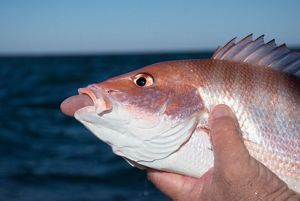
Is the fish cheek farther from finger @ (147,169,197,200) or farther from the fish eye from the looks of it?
finger @ (147,169,197,200)

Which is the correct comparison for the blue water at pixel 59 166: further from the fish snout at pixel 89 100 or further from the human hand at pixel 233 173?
the fish snout at pixel 89 100

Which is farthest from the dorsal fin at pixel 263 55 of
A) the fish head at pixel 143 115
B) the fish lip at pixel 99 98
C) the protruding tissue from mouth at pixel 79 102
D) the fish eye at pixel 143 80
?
the protruding tissue from mouth at pixel 79 102

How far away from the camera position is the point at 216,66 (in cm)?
312

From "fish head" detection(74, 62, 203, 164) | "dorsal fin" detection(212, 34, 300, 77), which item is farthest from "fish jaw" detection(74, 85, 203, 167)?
"dorsal fin" detection(212, 34, 300, 77)

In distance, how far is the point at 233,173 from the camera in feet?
9.77

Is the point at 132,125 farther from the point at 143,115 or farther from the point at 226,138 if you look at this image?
the point at 226,138

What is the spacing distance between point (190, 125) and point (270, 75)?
697mm

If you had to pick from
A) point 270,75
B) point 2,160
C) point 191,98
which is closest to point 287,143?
point 270,75

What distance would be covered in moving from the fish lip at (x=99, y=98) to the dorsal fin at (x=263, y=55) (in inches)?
35.0

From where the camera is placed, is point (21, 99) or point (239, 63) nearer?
point (239, 63)

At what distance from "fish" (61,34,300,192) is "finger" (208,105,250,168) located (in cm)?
10

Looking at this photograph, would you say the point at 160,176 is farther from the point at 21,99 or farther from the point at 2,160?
the point at 21,99

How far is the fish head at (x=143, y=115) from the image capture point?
303 centimetres

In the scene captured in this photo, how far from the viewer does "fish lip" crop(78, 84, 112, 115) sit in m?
2.97
